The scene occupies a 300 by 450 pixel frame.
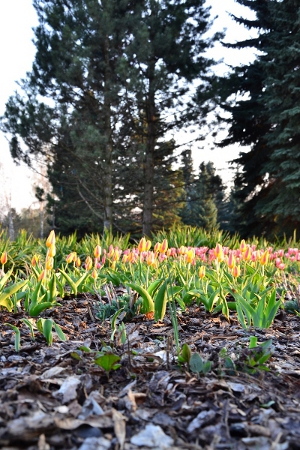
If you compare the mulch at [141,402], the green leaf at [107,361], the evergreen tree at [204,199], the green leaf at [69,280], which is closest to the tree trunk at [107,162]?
the evergreen tree at [204,199]

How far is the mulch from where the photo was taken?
874 mm

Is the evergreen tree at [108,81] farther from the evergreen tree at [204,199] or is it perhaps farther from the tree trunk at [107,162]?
the evergreen tree at [204,199]

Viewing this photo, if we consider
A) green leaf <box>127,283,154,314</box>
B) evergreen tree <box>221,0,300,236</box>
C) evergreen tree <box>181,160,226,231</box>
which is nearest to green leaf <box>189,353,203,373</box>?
green leaf <box>127,283,154,314</box>

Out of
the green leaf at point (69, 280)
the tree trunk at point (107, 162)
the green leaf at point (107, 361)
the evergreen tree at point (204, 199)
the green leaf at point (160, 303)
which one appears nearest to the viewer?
the green leaf at point (107, 361)

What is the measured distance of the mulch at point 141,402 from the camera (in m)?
0.87

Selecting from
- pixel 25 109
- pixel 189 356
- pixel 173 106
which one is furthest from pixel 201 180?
pixel 189 356

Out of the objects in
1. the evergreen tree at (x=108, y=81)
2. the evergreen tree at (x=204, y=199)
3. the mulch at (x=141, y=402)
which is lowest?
the mulch at (x=141, y=402)

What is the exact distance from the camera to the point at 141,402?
108 centimetres

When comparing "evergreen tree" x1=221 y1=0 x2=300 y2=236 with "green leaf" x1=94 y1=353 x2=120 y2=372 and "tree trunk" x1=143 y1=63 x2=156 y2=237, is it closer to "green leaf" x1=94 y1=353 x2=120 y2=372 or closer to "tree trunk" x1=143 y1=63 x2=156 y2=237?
"tree trunk" x1=143 y1=63 x2=156 y2=237

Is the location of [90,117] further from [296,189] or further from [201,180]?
[296,189]

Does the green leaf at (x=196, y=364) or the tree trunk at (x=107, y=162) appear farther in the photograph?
the tree trunk at (x=107, y=162)

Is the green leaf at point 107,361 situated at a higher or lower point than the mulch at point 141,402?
higher

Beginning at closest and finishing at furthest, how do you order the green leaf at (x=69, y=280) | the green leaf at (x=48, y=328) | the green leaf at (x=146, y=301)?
the green leaf at (x=48, y=328), the green leaf at (x=146, y=301), the green leaf at (x=69, y=280)

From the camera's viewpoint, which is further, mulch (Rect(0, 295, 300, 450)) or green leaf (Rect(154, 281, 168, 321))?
green leaf (Rect(154, 281, 168, 321))
